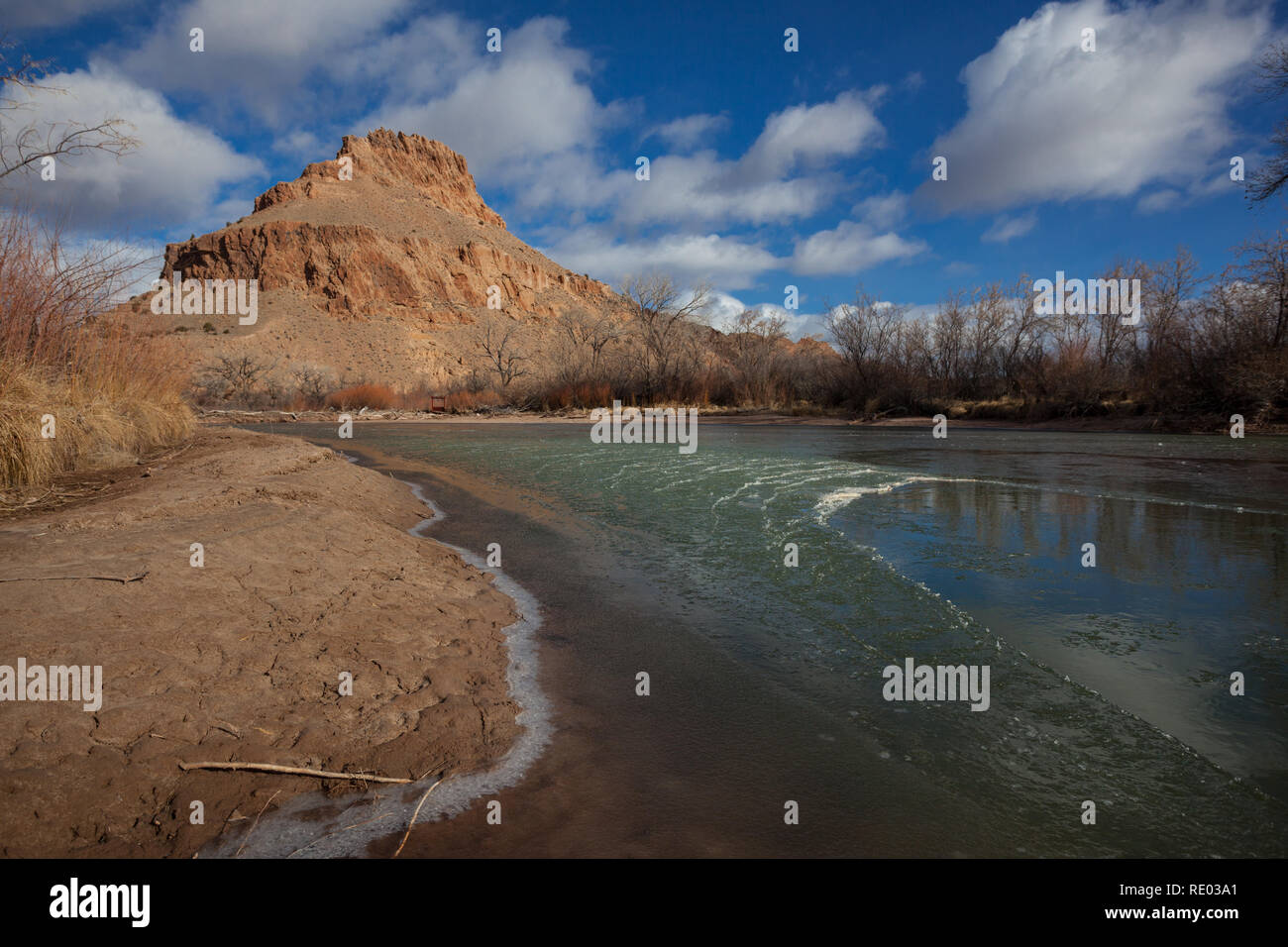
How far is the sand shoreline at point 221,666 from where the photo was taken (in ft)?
7.05

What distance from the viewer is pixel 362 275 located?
243 feet

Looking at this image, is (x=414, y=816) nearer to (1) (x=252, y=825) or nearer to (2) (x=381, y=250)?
(1) (x=252, y=825)

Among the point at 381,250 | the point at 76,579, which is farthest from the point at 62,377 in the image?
the point at 381,250

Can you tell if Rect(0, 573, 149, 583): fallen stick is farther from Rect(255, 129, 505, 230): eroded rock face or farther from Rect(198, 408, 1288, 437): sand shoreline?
Rect(255, 129, 505, 230): eroded rock face

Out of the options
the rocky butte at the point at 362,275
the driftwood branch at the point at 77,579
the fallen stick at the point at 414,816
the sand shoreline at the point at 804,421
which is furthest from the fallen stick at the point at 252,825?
the rocky butte at the point at 362,275

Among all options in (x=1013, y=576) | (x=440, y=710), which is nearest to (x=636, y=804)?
(x=440, y=710)

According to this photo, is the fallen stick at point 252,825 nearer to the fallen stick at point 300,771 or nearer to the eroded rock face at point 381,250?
the fallen stick at point 300,771

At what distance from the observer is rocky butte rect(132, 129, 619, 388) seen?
65938mm

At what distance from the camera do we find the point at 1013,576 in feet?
17.2

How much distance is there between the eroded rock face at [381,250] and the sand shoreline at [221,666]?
62770 millimetres

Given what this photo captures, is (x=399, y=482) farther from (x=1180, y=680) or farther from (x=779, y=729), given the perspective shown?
(x=1180, y=680)

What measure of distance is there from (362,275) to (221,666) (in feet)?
265

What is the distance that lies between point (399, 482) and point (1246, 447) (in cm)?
1870

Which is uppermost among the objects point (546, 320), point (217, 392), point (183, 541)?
point (546, 320)
